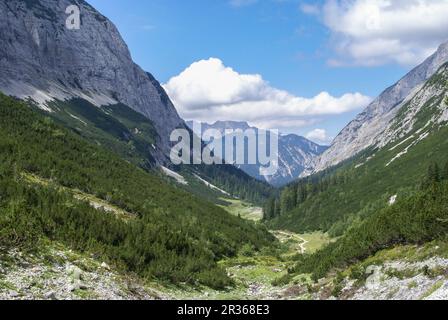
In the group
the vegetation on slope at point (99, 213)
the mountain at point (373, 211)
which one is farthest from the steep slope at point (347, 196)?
the vegetation on slope at point (99, 213)

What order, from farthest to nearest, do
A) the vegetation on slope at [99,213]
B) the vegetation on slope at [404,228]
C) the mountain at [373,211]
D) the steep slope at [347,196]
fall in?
the steep slope at [347,196], the vegetation on slope at [99,213], the mountain at [373,211], the vegetation on slope at [404,228]

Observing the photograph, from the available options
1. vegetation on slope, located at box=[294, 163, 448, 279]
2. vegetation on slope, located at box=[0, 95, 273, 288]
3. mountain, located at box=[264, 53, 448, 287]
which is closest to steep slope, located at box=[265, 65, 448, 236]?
mountain, located at box=[264, 53, 448, 287]

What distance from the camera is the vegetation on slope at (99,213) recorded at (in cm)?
2889

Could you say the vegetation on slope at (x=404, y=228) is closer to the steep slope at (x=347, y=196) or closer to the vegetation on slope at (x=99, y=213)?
the vegetation on slope at (x=99, y=213)

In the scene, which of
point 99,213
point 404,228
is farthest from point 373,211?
point 99,213

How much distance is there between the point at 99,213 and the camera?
3791cm

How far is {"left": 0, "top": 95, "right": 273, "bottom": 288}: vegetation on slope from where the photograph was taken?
28891 mm

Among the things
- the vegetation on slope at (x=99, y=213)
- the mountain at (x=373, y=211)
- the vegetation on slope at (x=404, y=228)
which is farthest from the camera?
the vegetation on slope at (x=99, y=213)

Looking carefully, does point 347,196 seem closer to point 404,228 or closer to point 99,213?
point 99,213

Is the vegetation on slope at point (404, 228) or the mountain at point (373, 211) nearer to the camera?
the vegetation on slope at point (404, 228)

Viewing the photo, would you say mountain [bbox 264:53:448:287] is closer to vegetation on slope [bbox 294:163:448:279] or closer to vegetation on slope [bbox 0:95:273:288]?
vegetation on slope [bbox 294:163:448:279]
